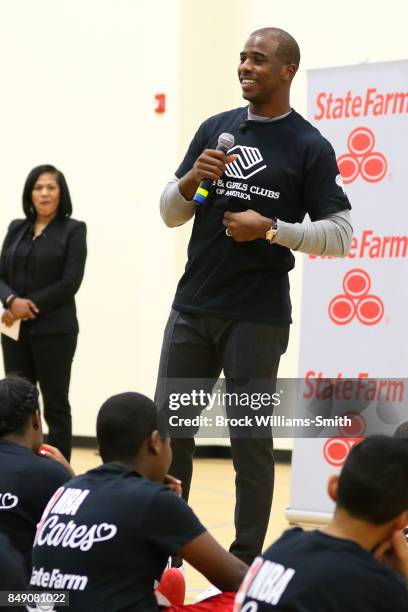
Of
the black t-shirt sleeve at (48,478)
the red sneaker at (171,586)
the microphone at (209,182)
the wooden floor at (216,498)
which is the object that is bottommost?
the wooden floor at (216,498)

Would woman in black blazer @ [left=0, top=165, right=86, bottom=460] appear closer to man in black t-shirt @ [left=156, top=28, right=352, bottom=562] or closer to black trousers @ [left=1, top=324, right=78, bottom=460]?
black trousers @ [left=1, top=324, right=78, bottom=460]

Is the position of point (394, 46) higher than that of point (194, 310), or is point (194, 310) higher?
point (394, 46)

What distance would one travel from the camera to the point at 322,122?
15.4ft

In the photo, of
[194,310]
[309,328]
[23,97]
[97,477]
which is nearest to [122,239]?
[23,97]

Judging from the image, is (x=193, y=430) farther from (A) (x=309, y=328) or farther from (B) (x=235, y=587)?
(A) (x=309, y=328)

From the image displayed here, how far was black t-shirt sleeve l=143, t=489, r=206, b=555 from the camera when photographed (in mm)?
2391

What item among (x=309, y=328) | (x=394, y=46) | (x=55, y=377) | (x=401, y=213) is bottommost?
(x=55, y=377)

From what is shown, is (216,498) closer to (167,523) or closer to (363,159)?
(363,159)

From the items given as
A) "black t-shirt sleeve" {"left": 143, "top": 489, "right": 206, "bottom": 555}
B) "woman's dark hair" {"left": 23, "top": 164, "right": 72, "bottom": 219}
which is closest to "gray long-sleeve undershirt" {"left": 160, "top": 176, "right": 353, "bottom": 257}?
"black t-shirt sleeve" {"left": 143, "top": 489, "right": 206, "bottom": 555}

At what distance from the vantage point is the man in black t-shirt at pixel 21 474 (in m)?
2.79

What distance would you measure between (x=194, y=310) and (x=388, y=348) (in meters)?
1.55

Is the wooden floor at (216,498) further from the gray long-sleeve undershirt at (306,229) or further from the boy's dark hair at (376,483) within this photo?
the boy's dark hair at (376,483)

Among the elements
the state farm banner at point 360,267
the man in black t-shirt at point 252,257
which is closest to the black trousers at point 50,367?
the state farm banner at point 360,267

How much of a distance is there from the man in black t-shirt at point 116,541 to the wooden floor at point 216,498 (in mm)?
998
